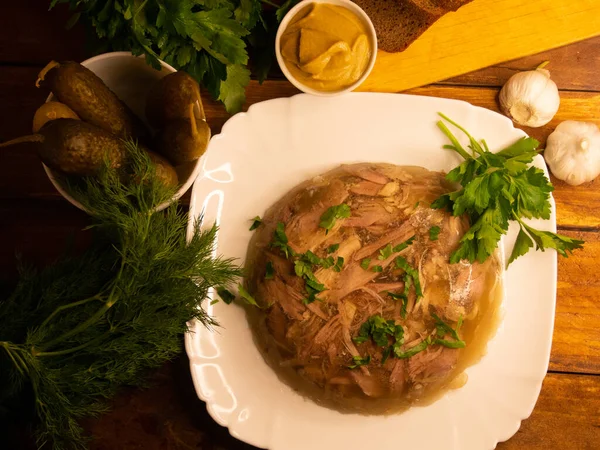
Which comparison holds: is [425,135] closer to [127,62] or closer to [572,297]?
[572,297]

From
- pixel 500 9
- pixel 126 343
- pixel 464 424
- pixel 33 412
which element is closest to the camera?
pixel 126 343

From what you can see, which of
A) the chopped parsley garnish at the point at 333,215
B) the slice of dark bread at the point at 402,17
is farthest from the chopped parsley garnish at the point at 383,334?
the slice of dark bread at the point at 402,17

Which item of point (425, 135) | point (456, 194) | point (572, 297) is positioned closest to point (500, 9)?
point (425, 135)

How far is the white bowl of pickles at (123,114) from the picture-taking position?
5.25 ft

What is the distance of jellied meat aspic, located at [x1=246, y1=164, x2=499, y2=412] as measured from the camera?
1803 millimetres

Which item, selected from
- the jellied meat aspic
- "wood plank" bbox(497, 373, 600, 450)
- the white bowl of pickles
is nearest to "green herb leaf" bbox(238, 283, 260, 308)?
the jellied meat aspic

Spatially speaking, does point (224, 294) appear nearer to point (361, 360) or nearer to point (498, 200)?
point (361, 360)

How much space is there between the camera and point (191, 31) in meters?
1.73

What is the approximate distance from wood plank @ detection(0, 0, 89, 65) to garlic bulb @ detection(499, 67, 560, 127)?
1721 millimetres

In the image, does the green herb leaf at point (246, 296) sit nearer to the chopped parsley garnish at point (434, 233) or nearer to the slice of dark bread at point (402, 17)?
the chopped parsley garnish at point (434, 233)

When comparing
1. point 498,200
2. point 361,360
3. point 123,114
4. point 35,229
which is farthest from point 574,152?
point 35,229

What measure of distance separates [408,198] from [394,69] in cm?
63

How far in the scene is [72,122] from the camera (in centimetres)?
155

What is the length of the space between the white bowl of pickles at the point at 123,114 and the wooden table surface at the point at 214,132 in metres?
0.42
